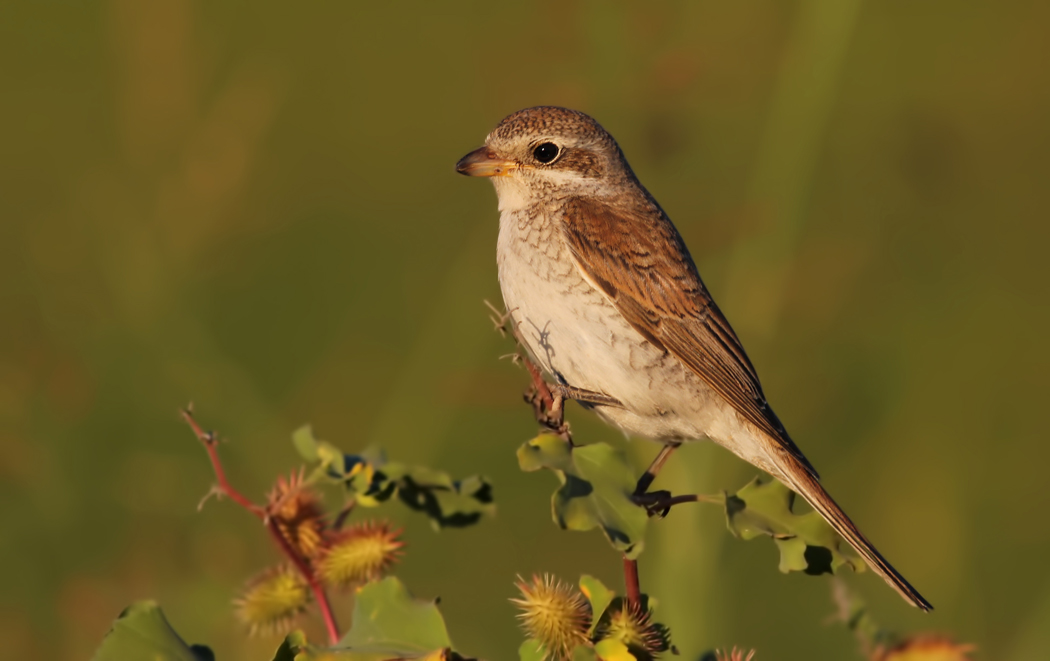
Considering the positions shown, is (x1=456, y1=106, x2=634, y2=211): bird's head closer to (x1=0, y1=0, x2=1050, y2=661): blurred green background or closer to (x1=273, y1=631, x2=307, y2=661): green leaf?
(x1=0, y1=0, x2=1050, y2=661): blurred green background

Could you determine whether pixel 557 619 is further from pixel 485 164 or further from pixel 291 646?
pixel 485 164

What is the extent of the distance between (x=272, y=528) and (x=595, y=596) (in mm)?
679

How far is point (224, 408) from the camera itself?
4.43 meters

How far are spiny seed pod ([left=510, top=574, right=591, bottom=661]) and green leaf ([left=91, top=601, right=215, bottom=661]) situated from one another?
0.65 meters

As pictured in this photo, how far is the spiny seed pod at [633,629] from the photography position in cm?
209

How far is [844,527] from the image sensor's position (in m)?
3.15

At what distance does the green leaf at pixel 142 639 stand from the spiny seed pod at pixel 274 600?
1.23ft

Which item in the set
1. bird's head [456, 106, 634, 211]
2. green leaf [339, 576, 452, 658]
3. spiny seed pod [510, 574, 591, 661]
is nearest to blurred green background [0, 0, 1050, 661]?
bird's head [456, 106, 634, 211]

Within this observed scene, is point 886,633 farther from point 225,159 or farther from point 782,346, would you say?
point 225,159

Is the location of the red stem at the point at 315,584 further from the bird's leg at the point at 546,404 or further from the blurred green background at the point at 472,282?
the blurred green background at the point at 472,282

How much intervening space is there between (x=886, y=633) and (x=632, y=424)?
3.81ft

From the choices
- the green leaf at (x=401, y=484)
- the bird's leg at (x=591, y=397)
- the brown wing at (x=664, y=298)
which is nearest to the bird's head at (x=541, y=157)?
the brown wing at (x=664, y=298)

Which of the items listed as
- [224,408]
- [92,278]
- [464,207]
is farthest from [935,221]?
[92,278]

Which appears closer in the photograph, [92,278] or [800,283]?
[800,283]
